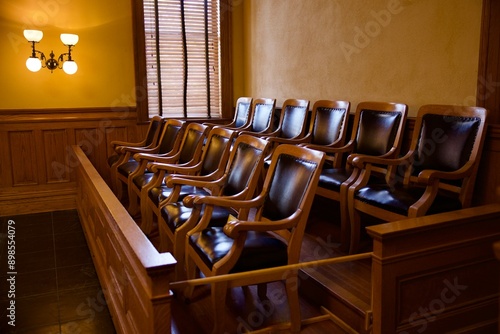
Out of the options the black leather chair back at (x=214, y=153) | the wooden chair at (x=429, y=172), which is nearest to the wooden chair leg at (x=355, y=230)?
the wooden chair at (x=429, y=172)

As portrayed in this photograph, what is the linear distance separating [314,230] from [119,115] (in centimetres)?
300

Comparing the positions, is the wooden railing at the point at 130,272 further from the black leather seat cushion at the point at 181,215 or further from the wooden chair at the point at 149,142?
the wooden chair at the point at 149,142

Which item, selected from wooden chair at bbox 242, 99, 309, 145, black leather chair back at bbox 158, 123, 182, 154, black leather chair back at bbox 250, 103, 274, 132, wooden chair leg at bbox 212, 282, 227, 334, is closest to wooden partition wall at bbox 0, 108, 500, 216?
black leather chair back at bbox 158, 123, 182, 154

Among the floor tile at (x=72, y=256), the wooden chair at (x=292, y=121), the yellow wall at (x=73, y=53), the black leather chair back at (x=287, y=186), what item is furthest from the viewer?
the yellow wall at (x=73, y=53)

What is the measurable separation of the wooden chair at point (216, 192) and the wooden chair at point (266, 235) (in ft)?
0.30

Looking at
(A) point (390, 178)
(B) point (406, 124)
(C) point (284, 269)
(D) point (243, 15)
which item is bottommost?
(C) point (284, 269)

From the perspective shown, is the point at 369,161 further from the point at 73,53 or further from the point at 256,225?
the point at 73,53

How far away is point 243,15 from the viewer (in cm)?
572

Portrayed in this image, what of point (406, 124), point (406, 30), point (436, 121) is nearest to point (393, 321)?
point (436, 121)

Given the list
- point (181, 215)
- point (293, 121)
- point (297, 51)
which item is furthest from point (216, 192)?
point (297, 51)

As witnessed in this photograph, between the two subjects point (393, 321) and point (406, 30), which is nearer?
point (393, 321)

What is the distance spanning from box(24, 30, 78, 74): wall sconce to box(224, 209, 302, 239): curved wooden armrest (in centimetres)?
360

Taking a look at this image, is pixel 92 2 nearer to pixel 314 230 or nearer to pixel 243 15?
pixel 243 15

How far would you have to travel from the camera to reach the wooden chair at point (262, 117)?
442cm
